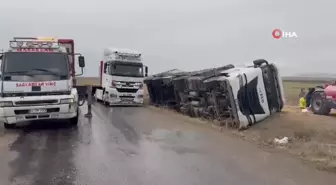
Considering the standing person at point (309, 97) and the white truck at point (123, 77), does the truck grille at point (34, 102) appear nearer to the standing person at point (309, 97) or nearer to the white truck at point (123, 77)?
the white truck at point (123, 77)

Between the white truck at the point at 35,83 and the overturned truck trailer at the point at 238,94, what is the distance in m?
5.29

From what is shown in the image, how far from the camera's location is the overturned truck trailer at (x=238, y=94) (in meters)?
13.3

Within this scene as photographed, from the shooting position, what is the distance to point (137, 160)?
26.3 ft

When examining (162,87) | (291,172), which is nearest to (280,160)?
(291,172)

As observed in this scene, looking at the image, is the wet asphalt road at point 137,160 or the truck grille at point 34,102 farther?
the truck grille at point 34,102

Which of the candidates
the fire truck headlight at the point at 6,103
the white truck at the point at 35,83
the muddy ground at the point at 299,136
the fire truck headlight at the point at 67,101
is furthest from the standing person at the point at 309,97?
the fire truck headlight at the point at 6,103

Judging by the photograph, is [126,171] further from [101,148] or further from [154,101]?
[154,101]

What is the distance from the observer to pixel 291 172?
748 centimetres

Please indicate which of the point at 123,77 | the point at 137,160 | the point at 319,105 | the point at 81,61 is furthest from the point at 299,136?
Result: the point at 123,77

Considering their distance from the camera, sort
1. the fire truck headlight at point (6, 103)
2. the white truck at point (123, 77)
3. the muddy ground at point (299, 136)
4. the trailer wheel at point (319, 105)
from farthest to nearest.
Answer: the white truck at point (123, 77)
the trailer wheel at point (319, 105)
the fire truck headlight at point (6, 103)
the muddy ground at point (299, 136)

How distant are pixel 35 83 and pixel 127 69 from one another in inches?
485

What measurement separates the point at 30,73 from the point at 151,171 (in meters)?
6.43

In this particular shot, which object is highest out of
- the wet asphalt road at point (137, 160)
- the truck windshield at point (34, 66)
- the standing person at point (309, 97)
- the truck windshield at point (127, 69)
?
the truck windshield at point (34, 66)

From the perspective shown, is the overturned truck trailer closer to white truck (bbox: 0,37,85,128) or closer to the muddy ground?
the muddy ground
